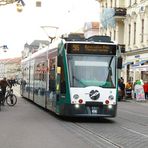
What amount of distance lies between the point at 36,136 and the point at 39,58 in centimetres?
1420

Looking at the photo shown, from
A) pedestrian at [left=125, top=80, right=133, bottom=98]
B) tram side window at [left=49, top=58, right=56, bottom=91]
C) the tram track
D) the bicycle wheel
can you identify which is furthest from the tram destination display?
pedestrian at [left=125, top=80, right=133, bottom=98]

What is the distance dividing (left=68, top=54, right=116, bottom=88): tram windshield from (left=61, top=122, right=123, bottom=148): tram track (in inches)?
92.7

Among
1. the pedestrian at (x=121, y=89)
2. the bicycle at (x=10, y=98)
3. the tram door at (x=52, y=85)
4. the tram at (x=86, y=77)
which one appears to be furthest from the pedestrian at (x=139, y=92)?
the tram at (x=86, y=77)

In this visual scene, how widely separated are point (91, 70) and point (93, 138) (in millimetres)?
5947

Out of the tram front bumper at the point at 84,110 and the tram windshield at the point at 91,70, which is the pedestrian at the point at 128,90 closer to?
the tram windshield at the point at 91,70

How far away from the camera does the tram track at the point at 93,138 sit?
12.5 meters

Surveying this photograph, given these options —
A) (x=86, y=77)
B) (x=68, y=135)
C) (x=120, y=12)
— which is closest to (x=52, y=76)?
(x=86, y=77)

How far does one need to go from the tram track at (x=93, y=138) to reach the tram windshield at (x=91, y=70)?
2354 mm

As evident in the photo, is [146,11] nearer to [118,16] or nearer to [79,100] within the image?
[118,16]

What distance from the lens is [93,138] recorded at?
46.0 feet

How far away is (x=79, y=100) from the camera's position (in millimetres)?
19297

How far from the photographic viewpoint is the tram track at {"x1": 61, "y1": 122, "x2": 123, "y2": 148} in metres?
12.5

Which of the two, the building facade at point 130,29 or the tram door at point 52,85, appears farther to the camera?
the building facade at point 130,29

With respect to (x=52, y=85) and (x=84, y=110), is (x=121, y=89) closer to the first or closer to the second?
(x=52, y=85)
